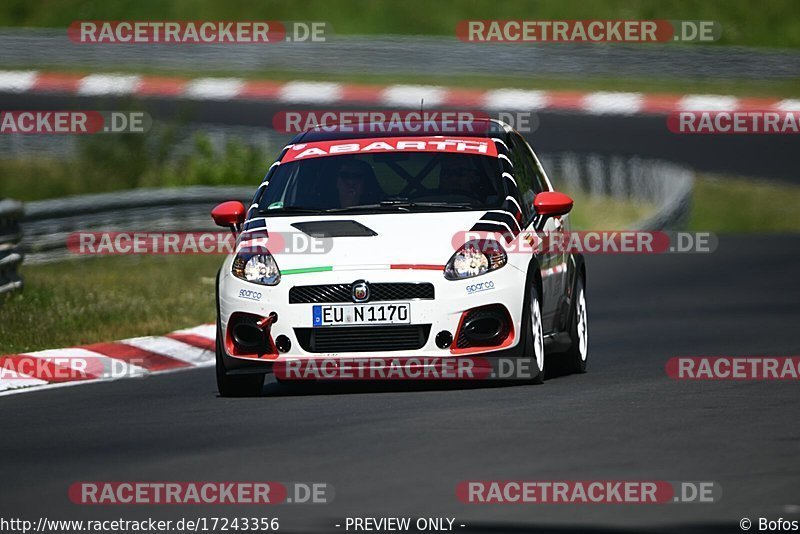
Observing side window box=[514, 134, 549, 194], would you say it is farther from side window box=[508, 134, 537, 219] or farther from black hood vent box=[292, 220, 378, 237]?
black hood vent box=[292, 220, 378, 237]

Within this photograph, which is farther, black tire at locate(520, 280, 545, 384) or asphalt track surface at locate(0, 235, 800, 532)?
black tire at locate(520, 280, 545, 384)

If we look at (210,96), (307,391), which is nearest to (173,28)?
(210,96)

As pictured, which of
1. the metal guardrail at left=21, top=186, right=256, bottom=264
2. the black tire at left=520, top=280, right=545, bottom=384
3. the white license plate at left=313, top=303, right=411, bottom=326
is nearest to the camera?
the white license plate at left=313, top=303, right=411, bottom=326

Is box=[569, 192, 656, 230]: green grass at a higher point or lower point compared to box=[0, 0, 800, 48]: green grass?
lower

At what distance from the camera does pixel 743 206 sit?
2725 centimetres

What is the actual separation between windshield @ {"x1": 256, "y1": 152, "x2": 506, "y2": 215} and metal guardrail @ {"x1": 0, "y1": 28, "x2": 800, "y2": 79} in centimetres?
2288
